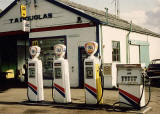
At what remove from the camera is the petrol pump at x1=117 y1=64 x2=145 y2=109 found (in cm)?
920

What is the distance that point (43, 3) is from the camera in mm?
18859

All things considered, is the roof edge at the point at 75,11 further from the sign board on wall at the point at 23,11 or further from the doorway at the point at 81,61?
the sign board on wall at the point at 23,11

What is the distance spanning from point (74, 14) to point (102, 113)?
32.3 ft

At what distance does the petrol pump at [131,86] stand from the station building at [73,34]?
6.52 metres

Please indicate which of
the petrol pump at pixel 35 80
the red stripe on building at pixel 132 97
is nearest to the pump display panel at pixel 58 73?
the petrol pump at pixel 35 80

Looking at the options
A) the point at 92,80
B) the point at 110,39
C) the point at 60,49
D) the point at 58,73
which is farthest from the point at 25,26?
the point at 92,80

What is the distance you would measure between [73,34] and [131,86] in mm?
8810

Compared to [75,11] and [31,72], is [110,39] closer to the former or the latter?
[75,11]

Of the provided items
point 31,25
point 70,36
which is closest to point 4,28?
point 31,25

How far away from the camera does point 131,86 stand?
9.31 meters

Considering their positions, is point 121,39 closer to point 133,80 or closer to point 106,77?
point 106,77

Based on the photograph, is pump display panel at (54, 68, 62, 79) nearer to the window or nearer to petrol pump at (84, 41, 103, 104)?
petrol pump at (84, 41, 103, 104)

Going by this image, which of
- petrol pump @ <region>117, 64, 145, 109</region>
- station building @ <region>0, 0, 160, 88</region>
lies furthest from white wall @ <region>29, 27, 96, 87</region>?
petrol pump @ <region>117, 64, 145, 109</region>

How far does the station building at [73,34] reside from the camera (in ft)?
55.5
